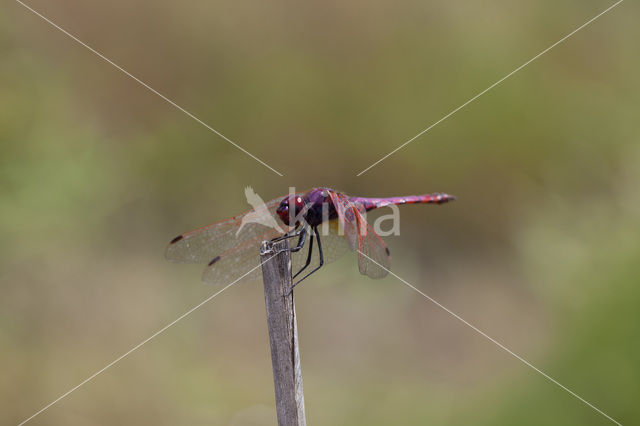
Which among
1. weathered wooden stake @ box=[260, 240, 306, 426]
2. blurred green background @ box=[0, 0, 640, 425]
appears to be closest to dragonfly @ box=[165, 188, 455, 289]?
weathered wooden stake @ box=[260, 240, 306, 426]

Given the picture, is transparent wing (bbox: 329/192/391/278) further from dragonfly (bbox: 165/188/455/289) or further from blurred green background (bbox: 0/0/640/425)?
blurred green background (bbox: 0/0/640/425)

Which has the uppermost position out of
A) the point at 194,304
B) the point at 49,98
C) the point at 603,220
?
the point at 49,98

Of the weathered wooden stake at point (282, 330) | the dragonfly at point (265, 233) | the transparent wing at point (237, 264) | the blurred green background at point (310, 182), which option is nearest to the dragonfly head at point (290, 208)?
the dragonfly at point (265, 233)

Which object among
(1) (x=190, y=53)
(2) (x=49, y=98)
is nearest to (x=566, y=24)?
(1) (x=190, y=53)

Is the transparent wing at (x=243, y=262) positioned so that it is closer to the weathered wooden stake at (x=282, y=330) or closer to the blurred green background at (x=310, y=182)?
the weathered wooden stake at (x=282, y=330)

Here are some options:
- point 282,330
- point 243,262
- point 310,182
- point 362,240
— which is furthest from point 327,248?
point 310,182

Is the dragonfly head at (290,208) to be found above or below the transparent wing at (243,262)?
above

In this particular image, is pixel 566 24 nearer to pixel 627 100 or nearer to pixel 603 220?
pixel 627 100
